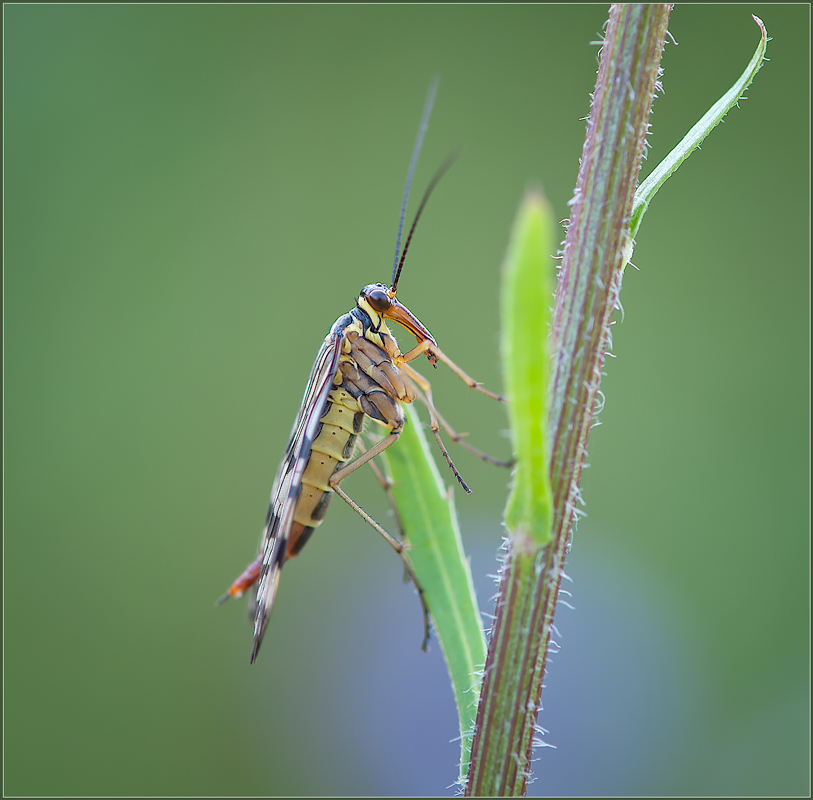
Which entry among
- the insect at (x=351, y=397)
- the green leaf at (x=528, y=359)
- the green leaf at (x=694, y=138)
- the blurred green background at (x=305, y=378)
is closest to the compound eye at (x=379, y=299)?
the insect at (x=351, y=397)

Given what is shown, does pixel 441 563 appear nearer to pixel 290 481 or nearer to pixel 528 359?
pixel 290 481

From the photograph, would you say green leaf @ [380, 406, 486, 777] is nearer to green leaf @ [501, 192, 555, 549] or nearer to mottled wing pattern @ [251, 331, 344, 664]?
mottled wing pattern @ [251, 331, 344, 664]

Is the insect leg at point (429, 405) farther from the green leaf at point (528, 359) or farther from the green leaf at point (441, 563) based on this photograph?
the green leaf at point (528, 359)

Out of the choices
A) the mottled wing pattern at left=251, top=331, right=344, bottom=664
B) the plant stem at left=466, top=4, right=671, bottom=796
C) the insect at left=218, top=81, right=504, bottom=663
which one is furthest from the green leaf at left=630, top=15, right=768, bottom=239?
the mottled wing pattern at left=251, top=331, right=344, bottom=664

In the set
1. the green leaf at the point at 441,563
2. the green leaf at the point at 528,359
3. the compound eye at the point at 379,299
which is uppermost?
the compound eye at the point at 379,299

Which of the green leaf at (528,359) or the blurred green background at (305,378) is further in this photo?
the blurred green background at (305,378)

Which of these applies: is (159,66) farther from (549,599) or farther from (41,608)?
(549,599)

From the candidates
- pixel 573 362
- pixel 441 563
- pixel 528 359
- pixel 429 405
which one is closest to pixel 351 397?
pixel 429 405
